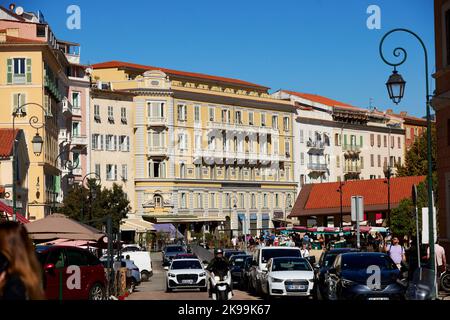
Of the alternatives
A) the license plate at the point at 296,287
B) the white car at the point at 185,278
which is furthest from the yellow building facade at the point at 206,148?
the license plate at the point at 296,287

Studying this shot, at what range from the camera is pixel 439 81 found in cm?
3672

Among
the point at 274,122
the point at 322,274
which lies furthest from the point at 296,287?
the point at 274,122

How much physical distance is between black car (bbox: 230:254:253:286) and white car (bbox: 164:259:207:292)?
1.73 meters

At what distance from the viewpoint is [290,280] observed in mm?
31859

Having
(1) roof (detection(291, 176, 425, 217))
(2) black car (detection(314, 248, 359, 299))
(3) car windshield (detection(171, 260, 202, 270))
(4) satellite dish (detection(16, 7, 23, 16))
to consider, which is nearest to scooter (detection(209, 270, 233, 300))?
(2) black car (detection(314, 248, 359, 299))

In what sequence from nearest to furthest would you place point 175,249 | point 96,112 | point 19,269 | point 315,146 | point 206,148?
point 19,269, point 175,249, point 96,112, point 206,148, point 315,146

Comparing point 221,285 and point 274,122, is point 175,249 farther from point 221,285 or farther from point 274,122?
point 274,122

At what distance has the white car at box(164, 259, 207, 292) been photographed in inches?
1633

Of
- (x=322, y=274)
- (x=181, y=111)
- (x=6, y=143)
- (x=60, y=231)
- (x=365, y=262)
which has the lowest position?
(x=322, y=274)

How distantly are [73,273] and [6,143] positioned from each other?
44630 millimetres

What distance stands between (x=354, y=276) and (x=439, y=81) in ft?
41.6

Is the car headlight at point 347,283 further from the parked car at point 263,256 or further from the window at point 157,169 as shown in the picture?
the window at point 157,169
